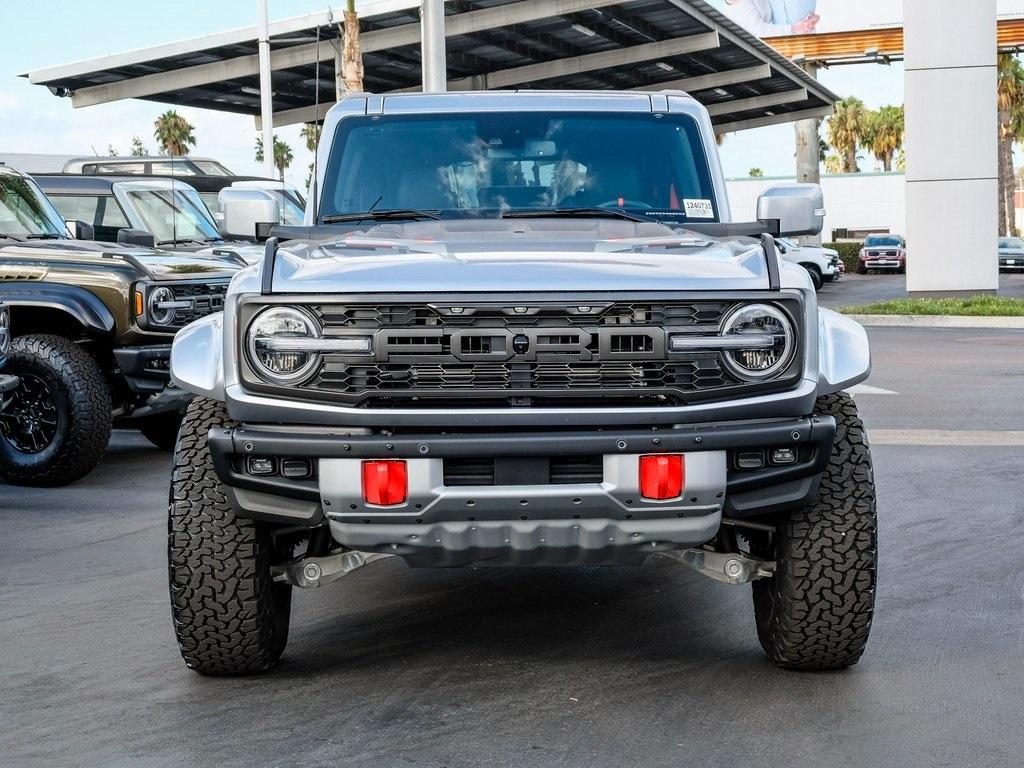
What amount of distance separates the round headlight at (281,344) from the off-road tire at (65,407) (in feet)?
16.2

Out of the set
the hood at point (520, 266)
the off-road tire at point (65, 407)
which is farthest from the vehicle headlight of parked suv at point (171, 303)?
the hood at point (520, 266)

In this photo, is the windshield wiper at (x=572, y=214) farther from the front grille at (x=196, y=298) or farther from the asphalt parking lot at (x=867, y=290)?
the asphalt parking lot at (x=867, y=290)

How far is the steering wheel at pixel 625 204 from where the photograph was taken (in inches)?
242

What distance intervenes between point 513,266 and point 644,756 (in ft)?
4.69

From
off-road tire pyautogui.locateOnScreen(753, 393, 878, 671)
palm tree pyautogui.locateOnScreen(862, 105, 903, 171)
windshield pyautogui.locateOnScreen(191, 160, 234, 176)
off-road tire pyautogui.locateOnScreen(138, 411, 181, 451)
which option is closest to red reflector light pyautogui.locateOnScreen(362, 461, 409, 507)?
off-road tire pyautogui.locateOnScreen(753, 393, 878, 671)

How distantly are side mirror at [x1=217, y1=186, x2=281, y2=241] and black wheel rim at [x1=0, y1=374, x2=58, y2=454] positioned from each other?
11.2 feet

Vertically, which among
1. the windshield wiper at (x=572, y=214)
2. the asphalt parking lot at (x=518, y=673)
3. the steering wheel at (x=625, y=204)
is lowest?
the asphalt parking lot at (x=518, y=673)

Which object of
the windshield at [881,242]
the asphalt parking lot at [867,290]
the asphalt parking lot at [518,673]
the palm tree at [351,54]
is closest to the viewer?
the asphalt parking lot at [518,673]

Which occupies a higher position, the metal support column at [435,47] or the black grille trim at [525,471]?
the metal support column at [435,47]

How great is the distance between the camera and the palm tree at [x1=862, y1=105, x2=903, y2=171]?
9344cm

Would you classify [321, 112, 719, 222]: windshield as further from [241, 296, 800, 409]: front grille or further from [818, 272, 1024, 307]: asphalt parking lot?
[818, 272, 1024, 307]: asphalt parking lot

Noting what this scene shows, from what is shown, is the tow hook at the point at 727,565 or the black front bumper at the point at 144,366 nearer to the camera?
the tow hook at the point at 727,565

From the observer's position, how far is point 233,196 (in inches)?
249

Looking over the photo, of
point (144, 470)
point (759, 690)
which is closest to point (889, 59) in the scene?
point (144, 470)
